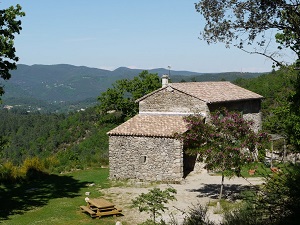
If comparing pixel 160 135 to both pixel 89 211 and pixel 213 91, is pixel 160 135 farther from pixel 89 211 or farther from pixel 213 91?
pixel 89 211

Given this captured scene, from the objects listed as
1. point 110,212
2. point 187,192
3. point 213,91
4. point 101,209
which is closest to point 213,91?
point 213,91

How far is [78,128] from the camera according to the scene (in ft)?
297

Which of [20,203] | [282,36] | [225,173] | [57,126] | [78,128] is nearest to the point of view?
[282,36]

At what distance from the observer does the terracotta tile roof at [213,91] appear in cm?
2580

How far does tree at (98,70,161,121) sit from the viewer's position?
3703cm

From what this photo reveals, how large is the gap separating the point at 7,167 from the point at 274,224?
23658 millimetres

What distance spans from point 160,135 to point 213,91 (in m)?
6.89

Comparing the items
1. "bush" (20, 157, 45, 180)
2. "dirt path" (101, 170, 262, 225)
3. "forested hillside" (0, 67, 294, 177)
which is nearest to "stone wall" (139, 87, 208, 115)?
"dirt path" (101, 170, 262, 225)

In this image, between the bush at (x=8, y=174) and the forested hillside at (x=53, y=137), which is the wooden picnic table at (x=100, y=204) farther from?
the forested hillside at (x=53, y=137)

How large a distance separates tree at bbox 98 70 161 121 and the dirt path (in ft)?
45.1

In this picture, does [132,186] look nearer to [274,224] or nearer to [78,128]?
[274,224]

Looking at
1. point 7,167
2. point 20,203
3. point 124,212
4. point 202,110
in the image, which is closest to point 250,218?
point 124,212

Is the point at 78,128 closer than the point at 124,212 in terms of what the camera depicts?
No

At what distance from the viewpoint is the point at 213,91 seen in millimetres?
28109
